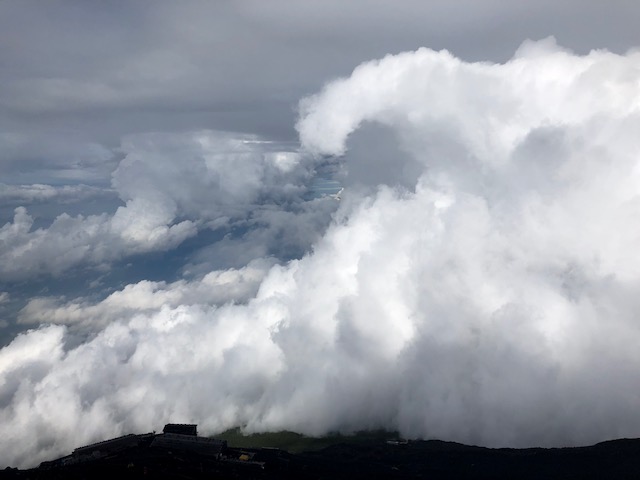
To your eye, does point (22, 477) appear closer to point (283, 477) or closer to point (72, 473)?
point (72, 473)

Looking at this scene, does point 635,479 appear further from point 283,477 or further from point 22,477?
point 22,477

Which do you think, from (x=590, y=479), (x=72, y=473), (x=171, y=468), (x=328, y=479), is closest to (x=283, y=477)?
(x=328, y=479)

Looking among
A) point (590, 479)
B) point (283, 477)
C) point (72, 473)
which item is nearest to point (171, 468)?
point (72, 473)

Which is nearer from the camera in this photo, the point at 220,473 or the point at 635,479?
the point at 220,473

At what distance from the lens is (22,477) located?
152 metres

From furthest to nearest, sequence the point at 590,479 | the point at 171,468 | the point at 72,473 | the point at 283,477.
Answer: the point at 590,479, the point at 283,477, the point at 171,468, the point at 72,473

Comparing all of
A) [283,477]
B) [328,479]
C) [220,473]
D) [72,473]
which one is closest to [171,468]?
[220,473]

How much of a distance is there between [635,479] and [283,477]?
4809 inches

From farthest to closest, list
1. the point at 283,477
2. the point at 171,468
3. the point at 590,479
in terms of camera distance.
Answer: the point at 590,479 → the point at 283,477 → the point at 171,468

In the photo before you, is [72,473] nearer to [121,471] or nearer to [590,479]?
[121,471]

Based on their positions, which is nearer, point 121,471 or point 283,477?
point 121,471

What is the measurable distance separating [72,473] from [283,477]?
67823 mm

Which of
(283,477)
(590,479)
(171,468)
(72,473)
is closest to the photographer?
(72,473)

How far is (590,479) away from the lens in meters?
200
